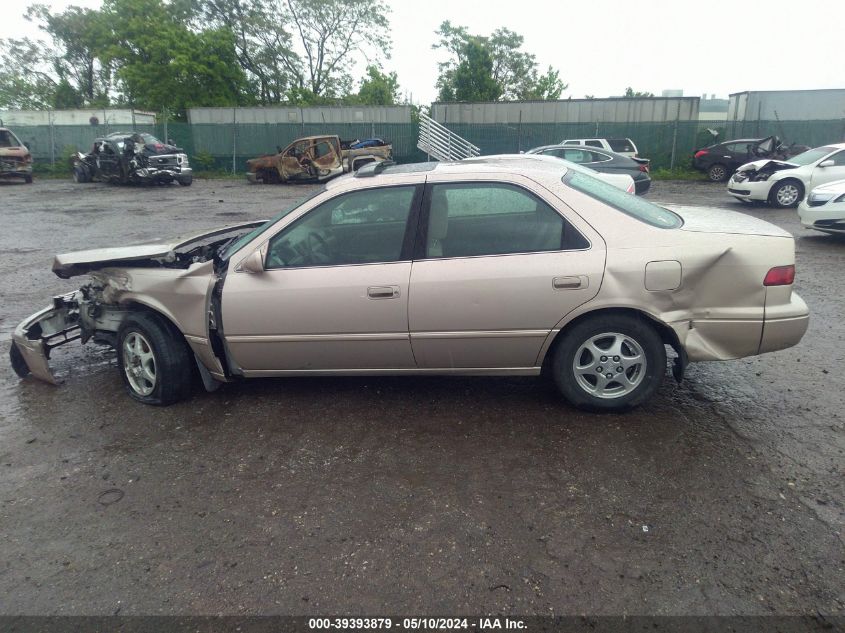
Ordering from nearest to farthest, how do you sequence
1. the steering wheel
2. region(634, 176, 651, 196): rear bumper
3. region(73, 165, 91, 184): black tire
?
1. the steering wheel
2. region(634, 176, 651, 196): rear bumper
3. region(73, 165, 91, 184): black tire

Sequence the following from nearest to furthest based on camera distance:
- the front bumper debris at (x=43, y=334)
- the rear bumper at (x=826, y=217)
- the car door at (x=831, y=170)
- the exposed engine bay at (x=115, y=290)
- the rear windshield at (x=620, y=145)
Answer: the exposed engine bay at (x=115, y=290)
the front bumper debris at (x=43, y=334)
the rear bumper at (x=826, y=217)
the car door at (x=831, y=170)
the rear windshield at (x=620, y=145)

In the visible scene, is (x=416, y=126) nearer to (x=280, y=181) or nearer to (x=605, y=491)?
(x=280, y=181)

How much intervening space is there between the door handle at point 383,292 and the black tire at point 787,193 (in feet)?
43.5

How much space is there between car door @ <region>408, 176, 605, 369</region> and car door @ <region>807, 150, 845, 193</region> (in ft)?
39.3

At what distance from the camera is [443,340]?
149 inches

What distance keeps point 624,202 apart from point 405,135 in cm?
2583

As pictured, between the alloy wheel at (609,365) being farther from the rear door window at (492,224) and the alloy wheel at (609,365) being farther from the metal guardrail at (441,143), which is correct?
the metal guardrail at (441,143)

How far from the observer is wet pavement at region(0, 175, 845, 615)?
8.16 feet

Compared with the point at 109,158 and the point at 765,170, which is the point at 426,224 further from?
the point at 109,158

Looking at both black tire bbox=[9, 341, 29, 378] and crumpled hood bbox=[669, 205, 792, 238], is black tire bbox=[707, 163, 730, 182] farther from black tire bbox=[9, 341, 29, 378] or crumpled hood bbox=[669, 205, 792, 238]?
black tire bbox=[9, 341, 29, 378]

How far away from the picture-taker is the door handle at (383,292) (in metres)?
3.74

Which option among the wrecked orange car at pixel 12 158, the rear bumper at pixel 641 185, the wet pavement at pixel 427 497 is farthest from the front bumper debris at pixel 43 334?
the wrecked orange car at pixel 12 158

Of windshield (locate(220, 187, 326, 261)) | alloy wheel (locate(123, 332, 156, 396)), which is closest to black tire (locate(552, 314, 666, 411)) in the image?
windshield (locate(220, 187, 326, 261))

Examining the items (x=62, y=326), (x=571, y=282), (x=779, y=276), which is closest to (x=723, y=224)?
(x=779, y=276)
